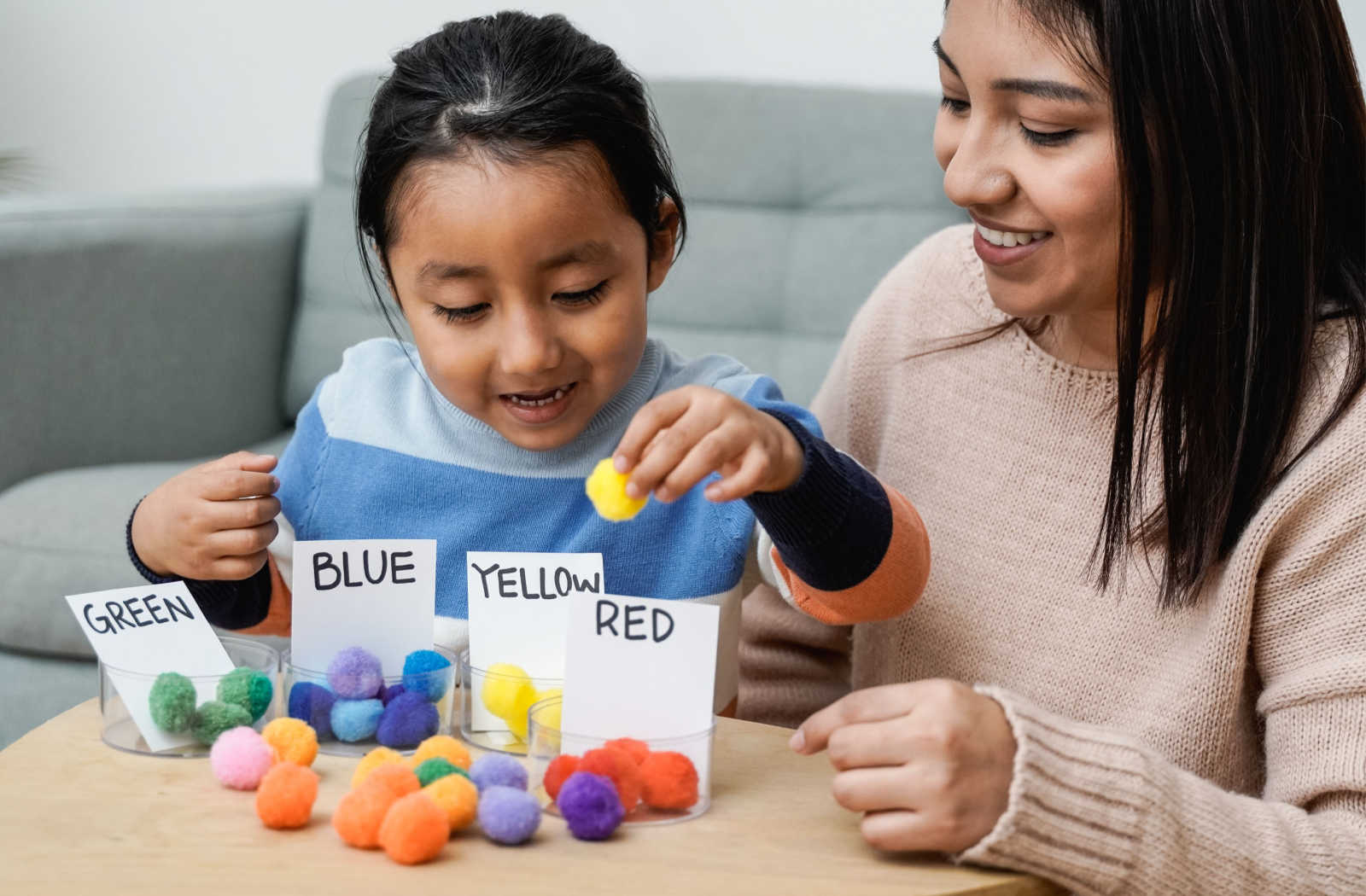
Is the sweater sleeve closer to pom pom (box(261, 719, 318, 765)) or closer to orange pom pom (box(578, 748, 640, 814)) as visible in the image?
orange pom pom (box(578, 748, 640, 814))

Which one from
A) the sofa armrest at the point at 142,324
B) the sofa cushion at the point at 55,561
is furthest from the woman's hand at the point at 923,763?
the sofa armrest at the point at 142,324

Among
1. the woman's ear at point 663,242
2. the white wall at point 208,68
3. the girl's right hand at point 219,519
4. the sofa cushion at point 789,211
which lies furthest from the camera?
the white wall at point 208,68

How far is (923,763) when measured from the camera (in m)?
0.77

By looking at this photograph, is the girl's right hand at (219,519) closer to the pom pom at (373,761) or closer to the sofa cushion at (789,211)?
the pom pom at (373,761)

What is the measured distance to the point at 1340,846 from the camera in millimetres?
860

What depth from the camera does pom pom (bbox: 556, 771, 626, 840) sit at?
0.75 m

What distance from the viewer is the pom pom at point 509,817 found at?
747 millimetres

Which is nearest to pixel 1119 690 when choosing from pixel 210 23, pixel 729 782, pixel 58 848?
pixel 729 782

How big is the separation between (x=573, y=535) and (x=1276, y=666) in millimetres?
540

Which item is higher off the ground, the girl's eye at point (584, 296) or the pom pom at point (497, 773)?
the girl's eye at point (584, 296)

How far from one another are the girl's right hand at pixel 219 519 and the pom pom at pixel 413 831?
1.22 ft

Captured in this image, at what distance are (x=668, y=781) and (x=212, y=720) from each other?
0.29m

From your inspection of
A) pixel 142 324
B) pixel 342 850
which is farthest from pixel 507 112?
pixel 142 324

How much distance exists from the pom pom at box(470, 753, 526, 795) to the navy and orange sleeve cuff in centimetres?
24
